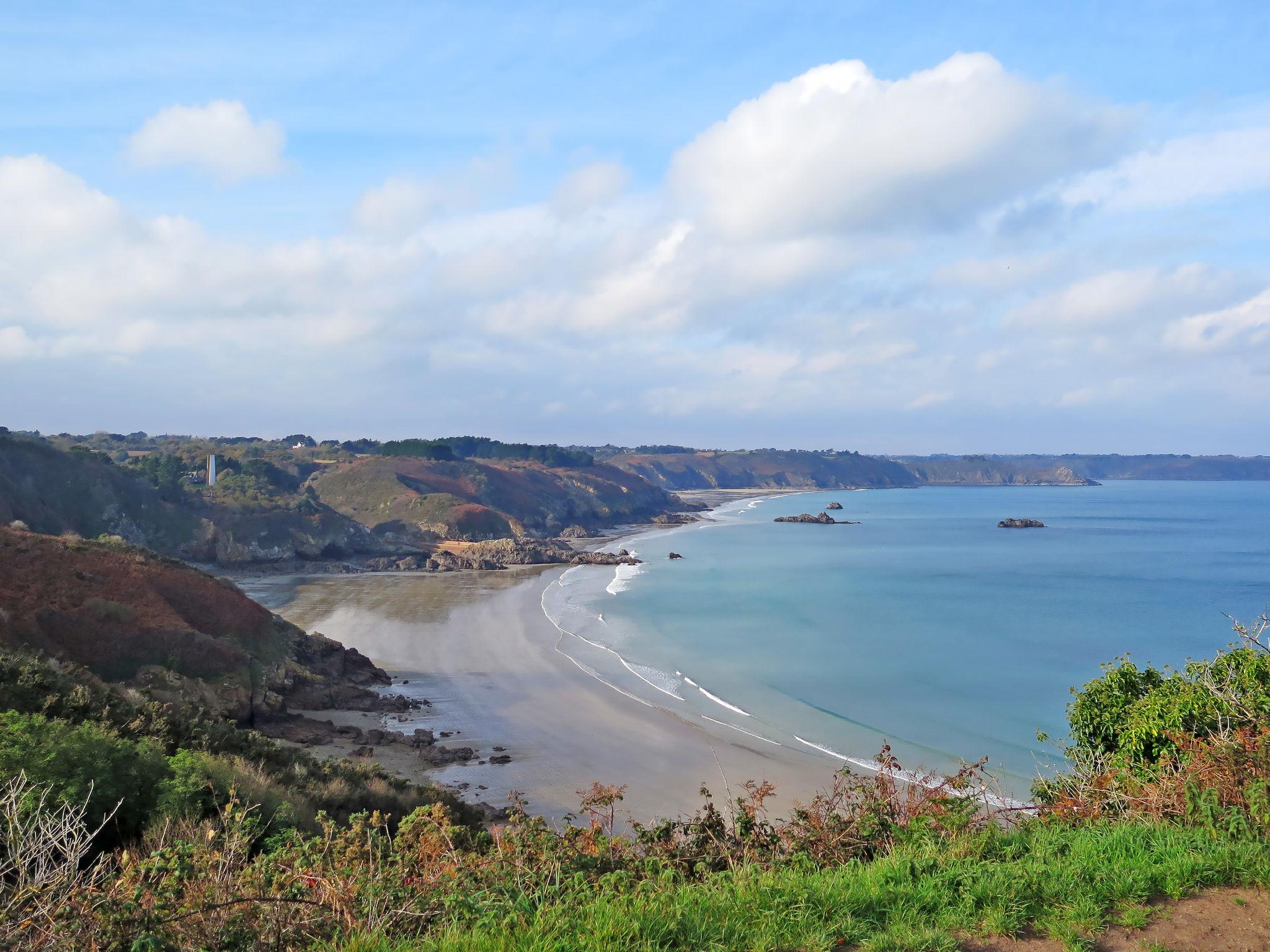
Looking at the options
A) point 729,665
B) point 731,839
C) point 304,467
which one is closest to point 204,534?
point 304,467

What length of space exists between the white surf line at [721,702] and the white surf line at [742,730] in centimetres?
117

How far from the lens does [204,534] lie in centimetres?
5394

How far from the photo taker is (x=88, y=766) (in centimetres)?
813

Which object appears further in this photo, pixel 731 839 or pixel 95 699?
pixel 95 699

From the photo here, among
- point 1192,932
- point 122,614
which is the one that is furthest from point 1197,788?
point 122,614

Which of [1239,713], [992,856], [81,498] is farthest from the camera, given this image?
[81,498]

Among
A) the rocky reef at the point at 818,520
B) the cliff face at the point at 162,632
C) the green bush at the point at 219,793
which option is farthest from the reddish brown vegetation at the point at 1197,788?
the rocky reef at the point at 818,520

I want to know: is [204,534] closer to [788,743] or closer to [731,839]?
[788,743]

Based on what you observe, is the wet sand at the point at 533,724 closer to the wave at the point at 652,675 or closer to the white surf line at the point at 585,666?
the white surf line at the point at 585,666

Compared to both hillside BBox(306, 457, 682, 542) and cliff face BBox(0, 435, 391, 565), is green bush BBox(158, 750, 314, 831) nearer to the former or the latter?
cliff face BBox(0, 435, 391, 565)

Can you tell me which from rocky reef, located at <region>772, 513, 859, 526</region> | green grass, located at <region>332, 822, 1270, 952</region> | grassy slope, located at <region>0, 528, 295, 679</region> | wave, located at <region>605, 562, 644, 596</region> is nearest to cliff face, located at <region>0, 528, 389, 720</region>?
grassy slope, located at <region>0, 528, 295, 679</region>

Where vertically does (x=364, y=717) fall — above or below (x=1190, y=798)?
below

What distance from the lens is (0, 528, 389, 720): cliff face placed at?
19.4 m

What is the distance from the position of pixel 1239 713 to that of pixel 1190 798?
8.32ft
